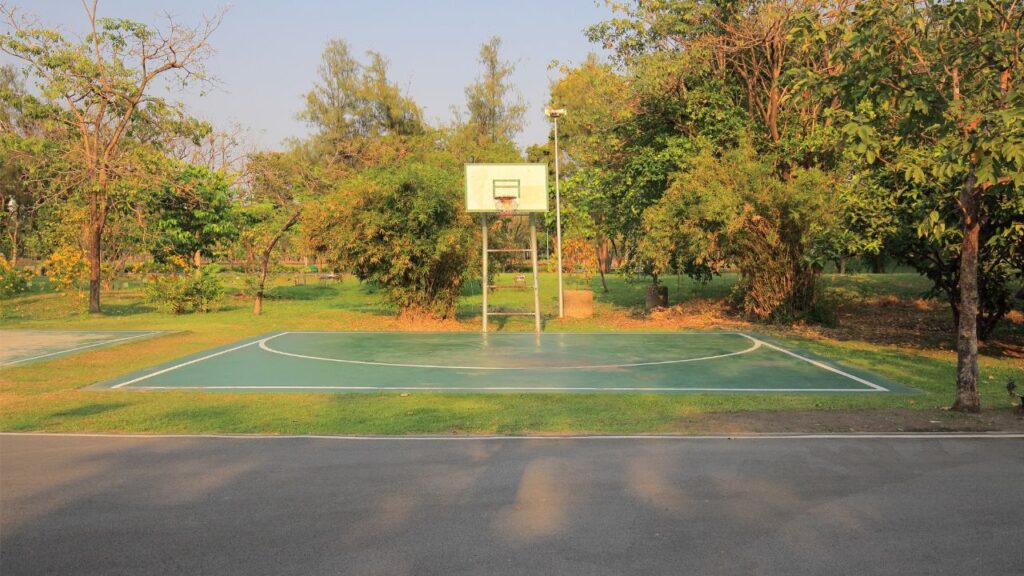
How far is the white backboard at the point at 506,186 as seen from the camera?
1978 cm

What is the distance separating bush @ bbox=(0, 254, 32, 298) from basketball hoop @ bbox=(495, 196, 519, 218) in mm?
18313

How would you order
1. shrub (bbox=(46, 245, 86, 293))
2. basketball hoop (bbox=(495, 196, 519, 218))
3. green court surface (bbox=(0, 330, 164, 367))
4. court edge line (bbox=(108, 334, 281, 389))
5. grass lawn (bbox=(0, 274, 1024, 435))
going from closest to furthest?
grass lawn (bbox=(0, 274, 1024, 435)) < court edge line (bbox=(108, 334, 281, 389)) < green court surface (bbox=(0, 330, 164, 367)) < basketball hoop (bbox=(495, 196, 519, 218)) < shrub (bbox=(46, 245, 86, 293))

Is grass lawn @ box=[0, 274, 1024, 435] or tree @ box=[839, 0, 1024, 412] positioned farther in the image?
grass lawn @ box=[0, 274, 1024, 435]

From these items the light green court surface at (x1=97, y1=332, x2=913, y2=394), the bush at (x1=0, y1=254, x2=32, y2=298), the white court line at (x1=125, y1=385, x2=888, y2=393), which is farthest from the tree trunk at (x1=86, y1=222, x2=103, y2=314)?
the white court line at (x1=125, y1=385, x2=888, y2=393)

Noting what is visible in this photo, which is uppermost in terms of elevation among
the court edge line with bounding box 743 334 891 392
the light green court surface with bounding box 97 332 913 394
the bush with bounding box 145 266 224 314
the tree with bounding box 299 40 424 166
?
the tree with bounding box 299 40 424 166

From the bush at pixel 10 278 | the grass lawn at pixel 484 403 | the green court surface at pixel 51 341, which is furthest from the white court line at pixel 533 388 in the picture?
the bush at pixel 10 278

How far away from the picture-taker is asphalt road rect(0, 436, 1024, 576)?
15.3 feet

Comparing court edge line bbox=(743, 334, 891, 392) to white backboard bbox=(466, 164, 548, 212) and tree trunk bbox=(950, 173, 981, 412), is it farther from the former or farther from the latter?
white backboard bbox=(466, 164, 548, 212)

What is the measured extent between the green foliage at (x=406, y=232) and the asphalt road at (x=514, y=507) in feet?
39.6

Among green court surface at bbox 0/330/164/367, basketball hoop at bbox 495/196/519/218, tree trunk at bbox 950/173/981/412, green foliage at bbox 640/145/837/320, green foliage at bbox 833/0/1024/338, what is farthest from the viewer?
basketball hoop at bbox 495/196/519/218

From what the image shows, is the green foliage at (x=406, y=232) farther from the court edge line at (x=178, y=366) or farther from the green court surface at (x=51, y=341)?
the green court surface at (x=51, y=341)

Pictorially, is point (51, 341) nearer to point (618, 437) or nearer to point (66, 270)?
point (66, 270)

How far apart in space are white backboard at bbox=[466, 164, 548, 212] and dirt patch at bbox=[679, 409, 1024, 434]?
454 inches

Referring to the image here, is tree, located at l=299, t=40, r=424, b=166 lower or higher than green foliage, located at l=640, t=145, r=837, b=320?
higher
